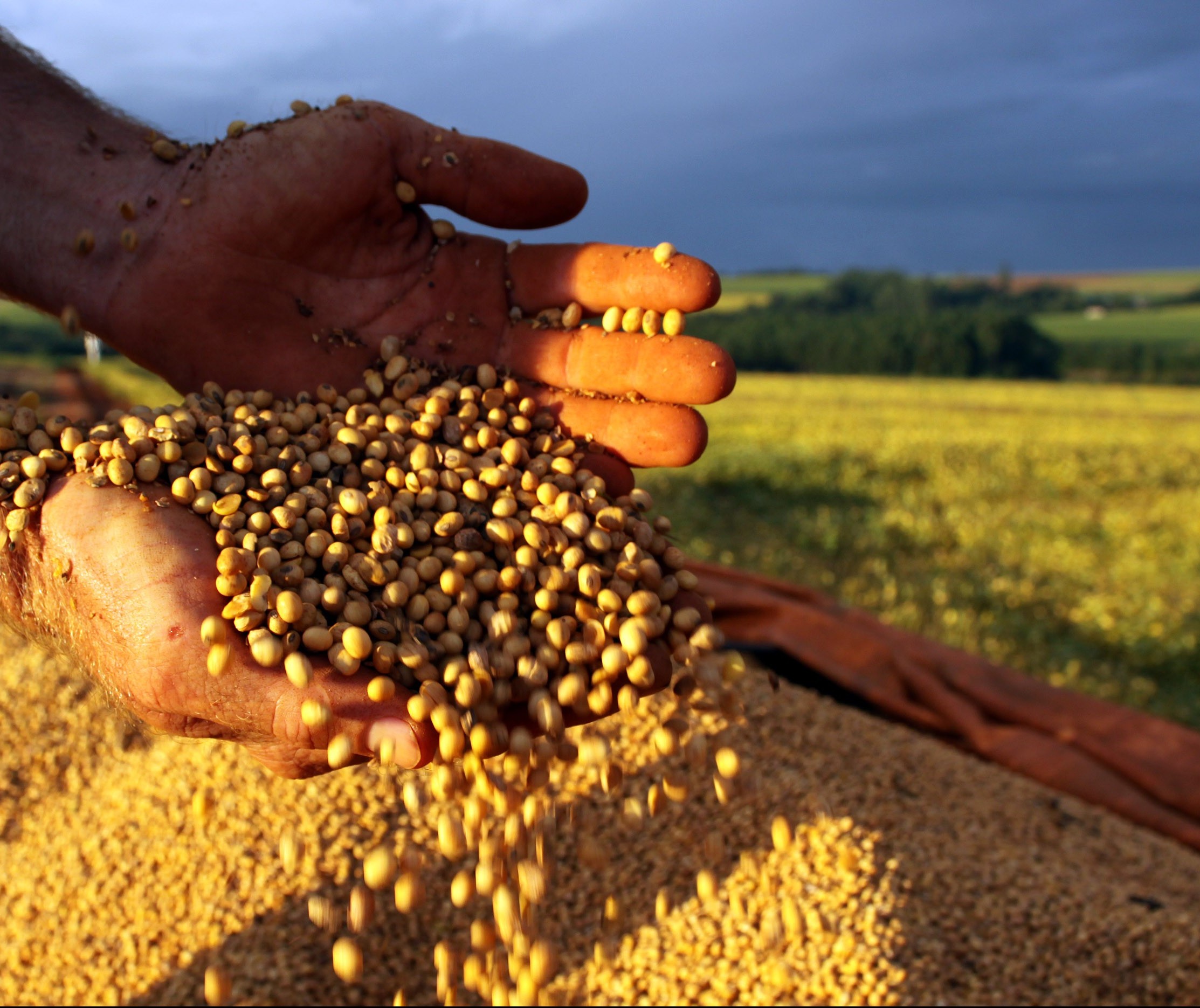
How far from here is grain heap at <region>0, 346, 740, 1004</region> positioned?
1.82 metres

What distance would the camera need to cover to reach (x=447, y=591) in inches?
77.8

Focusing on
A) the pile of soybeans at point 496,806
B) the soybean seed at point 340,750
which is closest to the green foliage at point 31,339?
the pile of soybeans at point 496,806

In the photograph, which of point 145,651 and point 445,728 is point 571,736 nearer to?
point 445,728

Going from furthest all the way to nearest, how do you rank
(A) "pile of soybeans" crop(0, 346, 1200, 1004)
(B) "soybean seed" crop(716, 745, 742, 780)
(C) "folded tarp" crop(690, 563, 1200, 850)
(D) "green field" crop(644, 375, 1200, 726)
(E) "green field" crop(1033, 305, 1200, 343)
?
1. (E) "green field" crop(1033, 305, 1200, 343)
2. (D) "green field" crop(644, 375, 1200, 726)
3. (C) "folded tarp" crop(690, 563, 1200, 850)
4. (B) "soybean seed" crop(716, 745, 742, 780)
5. (A) "pile of soybeans" crop(0, 346, 1200, 1004)

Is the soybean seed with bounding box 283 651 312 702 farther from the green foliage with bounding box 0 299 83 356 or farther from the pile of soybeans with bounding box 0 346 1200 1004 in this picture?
the green foliage with bounding box 0 299 83 356

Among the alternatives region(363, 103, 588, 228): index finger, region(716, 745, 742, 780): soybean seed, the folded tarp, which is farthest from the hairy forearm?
the folded tarp

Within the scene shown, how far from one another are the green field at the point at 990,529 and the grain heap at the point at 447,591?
4.15 meters

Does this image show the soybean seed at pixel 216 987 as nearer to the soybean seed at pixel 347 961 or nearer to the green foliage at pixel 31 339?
the soybean seed at pixel 347 961

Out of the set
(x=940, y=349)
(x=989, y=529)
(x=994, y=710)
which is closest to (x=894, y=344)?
(x=940, y=349)

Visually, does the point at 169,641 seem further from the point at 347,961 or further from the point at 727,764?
the point at 727,764

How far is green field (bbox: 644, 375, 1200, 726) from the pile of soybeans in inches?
105

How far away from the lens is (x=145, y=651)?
5.75ft

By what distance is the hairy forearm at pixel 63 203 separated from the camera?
2488mm

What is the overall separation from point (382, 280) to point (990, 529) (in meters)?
7.05
